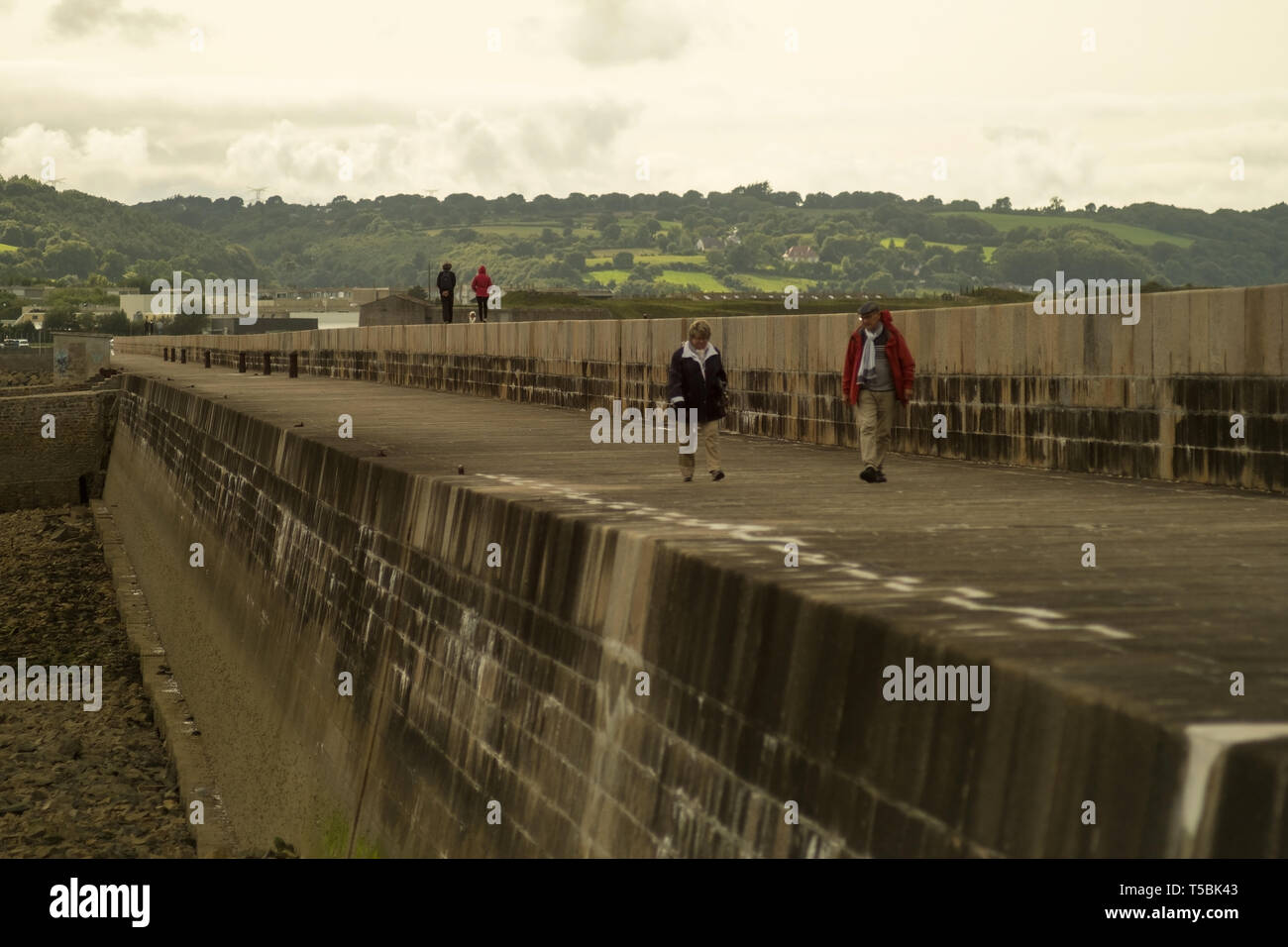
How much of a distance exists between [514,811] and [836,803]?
3.66 meters

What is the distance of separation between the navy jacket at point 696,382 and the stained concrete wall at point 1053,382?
114 inches

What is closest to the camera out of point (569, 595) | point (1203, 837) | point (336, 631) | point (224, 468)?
point (1203, 837)

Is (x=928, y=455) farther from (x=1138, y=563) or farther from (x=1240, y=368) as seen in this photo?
(x=1138, y=563)

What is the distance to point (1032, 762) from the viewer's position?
522 cm

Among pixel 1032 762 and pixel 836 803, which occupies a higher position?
pixel 1032 762

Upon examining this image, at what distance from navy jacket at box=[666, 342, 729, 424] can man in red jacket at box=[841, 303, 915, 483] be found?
43.7 inches

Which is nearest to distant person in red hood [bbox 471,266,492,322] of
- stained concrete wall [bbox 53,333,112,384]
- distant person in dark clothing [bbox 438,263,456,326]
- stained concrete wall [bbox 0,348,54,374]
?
distant person in dark clothing [bbox 438,263,456,326]

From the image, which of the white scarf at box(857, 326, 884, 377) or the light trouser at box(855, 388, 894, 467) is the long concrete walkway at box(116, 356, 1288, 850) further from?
the white scarf at box(857, 326, 884, 377)

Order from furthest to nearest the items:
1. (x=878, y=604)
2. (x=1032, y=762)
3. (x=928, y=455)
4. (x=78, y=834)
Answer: (x=78, y=834)
(x=928, y=455)
(x=878, y=604)
(x=1032, y=762)

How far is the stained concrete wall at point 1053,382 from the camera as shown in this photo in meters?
12.3

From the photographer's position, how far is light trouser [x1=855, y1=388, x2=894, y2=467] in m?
13.7

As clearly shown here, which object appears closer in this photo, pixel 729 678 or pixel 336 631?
pixel 729 678
